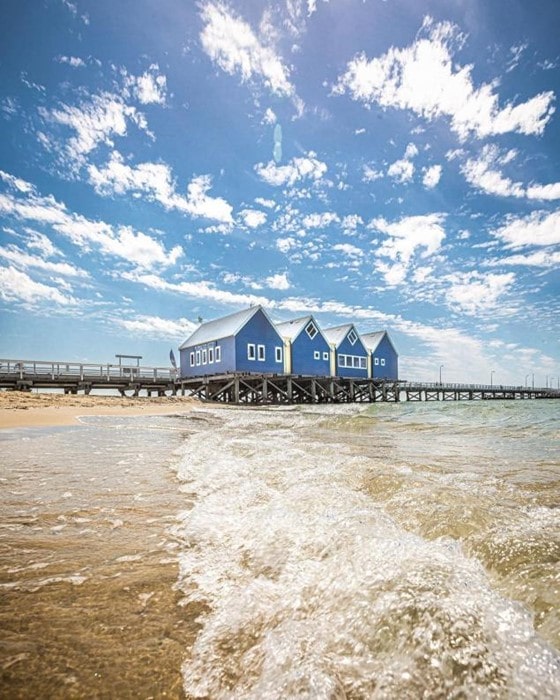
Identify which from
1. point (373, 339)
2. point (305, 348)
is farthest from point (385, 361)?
point (305, 348)

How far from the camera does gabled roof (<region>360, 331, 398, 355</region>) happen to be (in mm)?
45031

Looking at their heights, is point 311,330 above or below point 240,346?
above

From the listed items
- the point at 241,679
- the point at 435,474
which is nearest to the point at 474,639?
the point at 241,679

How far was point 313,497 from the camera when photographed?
3.54 metres

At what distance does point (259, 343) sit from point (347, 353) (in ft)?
41.6

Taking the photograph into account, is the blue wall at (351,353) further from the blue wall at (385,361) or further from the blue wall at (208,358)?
the blue wall at (208,358)

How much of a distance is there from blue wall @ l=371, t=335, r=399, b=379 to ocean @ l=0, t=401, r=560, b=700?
4174 cm

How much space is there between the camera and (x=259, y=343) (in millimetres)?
32594

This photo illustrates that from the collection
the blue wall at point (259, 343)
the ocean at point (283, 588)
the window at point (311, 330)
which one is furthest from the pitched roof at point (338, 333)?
the ocean at point (283, 588)

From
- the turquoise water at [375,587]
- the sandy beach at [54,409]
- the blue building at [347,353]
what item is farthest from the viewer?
the blue building at [347,353]

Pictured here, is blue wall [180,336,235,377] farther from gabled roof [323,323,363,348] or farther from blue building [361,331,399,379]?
blue building [361,331,399,379]

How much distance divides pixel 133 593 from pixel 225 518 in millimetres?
1273

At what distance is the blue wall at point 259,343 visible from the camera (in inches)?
1234

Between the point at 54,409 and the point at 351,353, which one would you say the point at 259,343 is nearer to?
the point at 351,353
